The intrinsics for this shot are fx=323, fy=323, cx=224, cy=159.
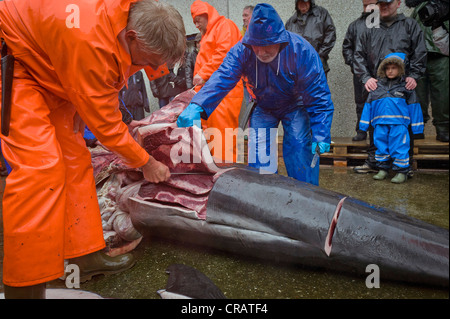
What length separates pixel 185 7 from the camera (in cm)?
243

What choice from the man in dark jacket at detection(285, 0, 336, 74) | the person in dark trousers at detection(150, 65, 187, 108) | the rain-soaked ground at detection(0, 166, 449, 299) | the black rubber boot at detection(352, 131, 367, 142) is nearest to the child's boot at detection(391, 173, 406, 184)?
the rain-soaked ground at detection(0, 166, 449, 299)

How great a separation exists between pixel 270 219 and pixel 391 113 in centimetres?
182

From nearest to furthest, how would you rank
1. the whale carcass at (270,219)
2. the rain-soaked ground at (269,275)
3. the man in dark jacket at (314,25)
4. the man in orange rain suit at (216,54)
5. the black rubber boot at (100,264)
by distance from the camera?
the rain-soaked ground at (269,275)
the whale carcass at (270,219)
the black rubber boot at (100,264)
the man in dark jacket at (314,25)
the man in orange rain suit at (216,54)

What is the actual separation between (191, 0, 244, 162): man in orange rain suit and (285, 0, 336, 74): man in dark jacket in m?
0.84

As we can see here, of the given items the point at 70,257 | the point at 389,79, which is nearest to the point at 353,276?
the point at 70,257

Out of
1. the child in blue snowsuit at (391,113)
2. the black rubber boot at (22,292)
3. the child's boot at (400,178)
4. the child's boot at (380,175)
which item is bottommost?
the black rubber boot at (22,292)

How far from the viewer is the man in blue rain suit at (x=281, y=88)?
7.72 feet

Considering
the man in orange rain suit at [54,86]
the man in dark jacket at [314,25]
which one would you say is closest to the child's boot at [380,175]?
the man in dark jacket at [314,25]

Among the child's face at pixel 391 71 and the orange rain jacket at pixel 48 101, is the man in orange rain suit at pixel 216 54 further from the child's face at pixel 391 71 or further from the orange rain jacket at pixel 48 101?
the orange rain jacket at pixel 48 101

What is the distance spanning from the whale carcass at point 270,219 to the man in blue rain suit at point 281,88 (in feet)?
1.72

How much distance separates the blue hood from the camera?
7.24 feet

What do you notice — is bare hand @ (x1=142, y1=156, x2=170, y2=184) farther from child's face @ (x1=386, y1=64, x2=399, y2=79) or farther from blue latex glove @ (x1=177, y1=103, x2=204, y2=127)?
child's face @ (x1=386, y1=64, x2=399, y2=79)

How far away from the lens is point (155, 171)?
1997mm

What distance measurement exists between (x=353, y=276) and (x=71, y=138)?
5.69ft
